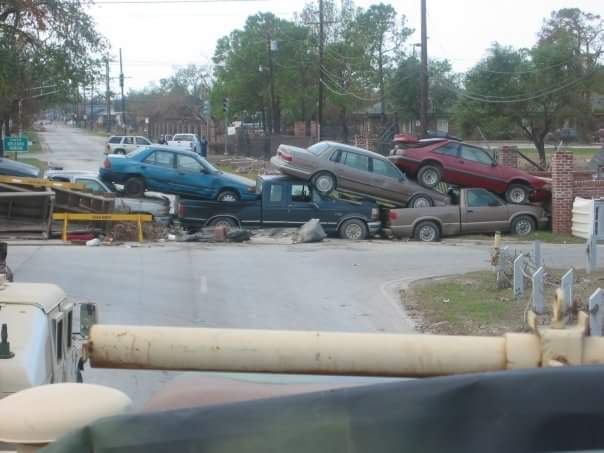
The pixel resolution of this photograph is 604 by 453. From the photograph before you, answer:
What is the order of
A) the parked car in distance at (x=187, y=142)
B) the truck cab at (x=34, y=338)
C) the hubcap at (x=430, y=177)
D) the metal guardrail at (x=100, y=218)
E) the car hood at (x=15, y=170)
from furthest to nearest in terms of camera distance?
the parked car in distance at (x=187, y=142)
the car hood at (x=15, y=170)
the hubcap at (x=430, y=177)
the metal guardrail at (x=100, y=218)
the truck cab at (x=34, y=338)

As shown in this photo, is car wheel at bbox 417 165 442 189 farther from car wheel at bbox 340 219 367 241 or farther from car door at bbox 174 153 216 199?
car door at bbox 174 153 216 199

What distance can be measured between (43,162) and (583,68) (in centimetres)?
3182

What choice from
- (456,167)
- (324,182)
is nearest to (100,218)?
(324,182)

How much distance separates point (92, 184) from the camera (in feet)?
86.8

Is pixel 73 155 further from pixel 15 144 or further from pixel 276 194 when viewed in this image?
pixel 276 194

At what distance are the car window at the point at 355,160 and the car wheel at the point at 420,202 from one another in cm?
157

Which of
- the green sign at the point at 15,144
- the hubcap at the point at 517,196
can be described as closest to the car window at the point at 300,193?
the hubcap at the point at 517,196

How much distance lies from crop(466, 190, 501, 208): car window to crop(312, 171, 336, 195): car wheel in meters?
3.77

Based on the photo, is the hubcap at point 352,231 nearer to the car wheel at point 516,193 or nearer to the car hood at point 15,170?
the car wheel at point 516,193

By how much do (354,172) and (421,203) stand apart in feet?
6.97

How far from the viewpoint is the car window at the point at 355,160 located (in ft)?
85.9

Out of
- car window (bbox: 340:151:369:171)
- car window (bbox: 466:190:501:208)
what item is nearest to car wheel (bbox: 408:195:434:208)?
car window (bbox: 466:190:501:208)

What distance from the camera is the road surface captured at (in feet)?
46.9

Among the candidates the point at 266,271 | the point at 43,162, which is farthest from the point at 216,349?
the point at 43,162
